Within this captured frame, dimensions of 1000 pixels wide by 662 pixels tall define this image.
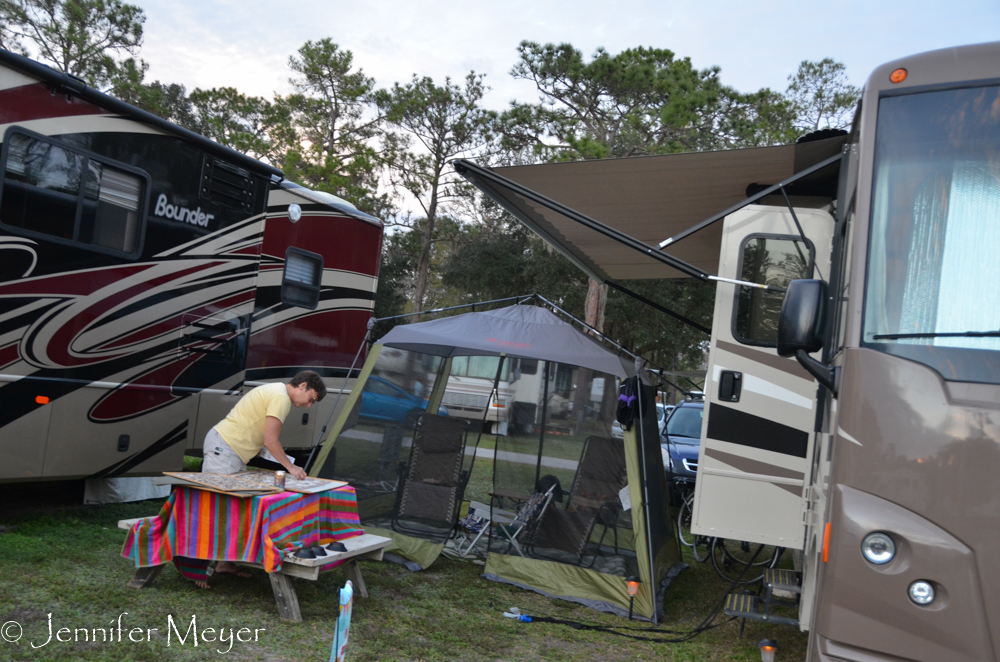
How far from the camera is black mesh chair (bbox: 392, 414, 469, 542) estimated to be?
6.11 meters

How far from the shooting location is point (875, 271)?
2.75 meters

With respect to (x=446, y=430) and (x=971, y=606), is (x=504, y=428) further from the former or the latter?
(x=971, y=606)

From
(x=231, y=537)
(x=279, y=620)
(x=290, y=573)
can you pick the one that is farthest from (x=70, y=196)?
(x=279, y=620)

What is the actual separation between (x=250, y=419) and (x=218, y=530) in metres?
0.85

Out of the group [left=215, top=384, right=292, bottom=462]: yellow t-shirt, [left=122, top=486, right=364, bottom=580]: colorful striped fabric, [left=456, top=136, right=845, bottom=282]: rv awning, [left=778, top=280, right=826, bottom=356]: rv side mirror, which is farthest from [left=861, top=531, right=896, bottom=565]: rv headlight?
[left=215, top=384, right=292, bottom=462]: yellow t-shirt

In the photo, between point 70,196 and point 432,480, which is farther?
point 432,480

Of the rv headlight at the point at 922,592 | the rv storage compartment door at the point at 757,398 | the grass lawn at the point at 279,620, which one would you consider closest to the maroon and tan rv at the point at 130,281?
the grass lawn at the point at 279,620

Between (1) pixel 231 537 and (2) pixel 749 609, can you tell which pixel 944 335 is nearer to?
(2) pixel 749 609

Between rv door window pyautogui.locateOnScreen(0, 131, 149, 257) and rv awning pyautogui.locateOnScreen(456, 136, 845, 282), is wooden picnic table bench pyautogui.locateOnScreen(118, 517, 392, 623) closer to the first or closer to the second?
rv door window pyautogui.locateOnScreen(0, 131, 149, 257)

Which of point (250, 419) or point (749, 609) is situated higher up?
point (250, 419)

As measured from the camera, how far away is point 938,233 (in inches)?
106

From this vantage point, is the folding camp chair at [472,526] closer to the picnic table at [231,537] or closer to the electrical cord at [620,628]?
the electrical cord at [620,628]

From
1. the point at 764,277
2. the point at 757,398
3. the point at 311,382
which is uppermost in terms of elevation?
the point at 764,277

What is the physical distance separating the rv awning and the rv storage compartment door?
29 centimetres
